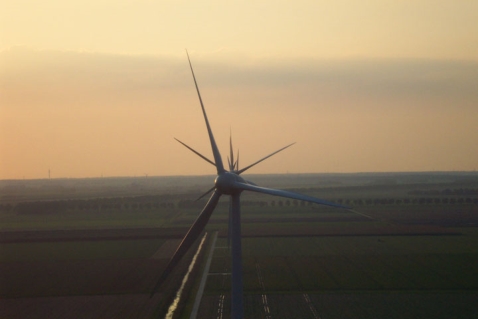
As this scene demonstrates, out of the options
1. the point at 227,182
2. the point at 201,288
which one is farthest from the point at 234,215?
the point at 201,288

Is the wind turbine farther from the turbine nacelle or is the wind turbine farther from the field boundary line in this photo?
the field boundary line

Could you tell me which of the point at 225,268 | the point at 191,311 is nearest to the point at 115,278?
the point at 225,268

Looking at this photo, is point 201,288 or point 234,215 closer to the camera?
point 234,215

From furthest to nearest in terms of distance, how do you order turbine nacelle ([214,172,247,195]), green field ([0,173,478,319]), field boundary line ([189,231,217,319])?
green field ([0,173,478,319]) < field boundary line ([189,231,217,319]) < turbine nacelle ([214,172,247,195])

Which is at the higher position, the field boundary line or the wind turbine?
the wind turbine

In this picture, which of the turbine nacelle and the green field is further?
the green field

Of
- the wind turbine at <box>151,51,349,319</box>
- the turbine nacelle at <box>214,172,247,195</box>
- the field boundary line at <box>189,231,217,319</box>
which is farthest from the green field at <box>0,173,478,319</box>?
the turbine nacelle at <box>214,172,247,195</box>

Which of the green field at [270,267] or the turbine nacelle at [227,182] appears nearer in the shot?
the turbine nacelle at [227,182]

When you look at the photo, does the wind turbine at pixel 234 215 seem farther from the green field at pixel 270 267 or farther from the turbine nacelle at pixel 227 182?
the green field at pixel 270 267

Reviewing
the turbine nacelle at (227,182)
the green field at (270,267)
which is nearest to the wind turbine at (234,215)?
the turbine nacelle at (227,182)

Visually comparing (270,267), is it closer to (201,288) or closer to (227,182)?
(201,288)

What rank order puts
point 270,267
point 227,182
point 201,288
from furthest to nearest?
1. point 270,267
2. point 201,288
3. point 227,182
